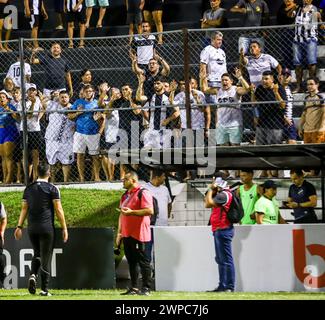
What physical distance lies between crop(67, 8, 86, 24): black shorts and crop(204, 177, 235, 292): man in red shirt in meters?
9.95

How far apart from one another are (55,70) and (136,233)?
709cm

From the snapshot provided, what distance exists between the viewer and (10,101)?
22.2 metres

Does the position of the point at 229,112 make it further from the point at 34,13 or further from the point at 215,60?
the point at 34,13

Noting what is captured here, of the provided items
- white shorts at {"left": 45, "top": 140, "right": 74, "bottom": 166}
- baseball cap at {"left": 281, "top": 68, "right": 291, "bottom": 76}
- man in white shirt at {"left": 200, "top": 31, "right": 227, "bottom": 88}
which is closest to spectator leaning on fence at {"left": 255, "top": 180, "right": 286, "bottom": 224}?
baseball cap at {"left": 281, "top": 68, "right": 291, "bottom": 76}

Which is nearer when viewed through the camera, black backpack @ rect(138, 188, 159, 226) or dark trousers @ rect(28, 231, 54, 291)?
dark trousers @ rect(28, 231, 54, 291)

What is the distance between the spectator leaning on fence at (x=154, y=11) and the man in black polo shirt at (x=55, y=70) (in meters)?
2.67

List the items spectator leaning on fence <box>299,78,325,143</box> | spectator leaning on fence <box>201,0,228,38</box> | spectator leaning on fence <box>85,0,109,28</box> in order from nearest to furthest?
spectator leaning on fence <box>299,78,325,143</box> → spectator leaning on fence <box>201,0,228,38</box> → spectator leaning on fence <box>85,0,109,28</box>

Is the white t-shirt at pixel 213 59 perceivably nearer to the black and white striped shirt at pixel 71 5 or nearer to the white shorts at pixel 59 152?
the white shorts at pixel 59 152

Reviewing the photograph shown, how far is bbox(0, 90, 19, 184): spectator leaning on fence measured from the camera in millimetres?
21969

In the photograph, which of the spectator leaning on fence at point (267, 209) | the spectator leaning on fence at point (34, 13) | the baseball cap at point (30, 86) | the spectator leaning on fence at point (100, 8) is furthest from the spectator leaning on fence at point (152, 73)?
the spectator leaning on fence at point (34, 13)

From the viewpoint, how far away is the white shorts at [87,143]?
2169cm

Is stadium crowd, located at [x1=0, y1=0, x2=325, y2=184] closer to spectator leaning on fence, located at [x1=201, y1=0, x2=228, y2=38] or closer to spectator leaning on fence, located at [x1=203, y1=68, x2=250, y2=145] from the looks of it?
spectator leaning on fence, located at [x1=203, y1=68, x2=250, y2=145]

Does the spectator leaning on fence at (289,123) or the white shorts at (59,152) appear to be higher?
the spectator leaning on fence at (289,123)
